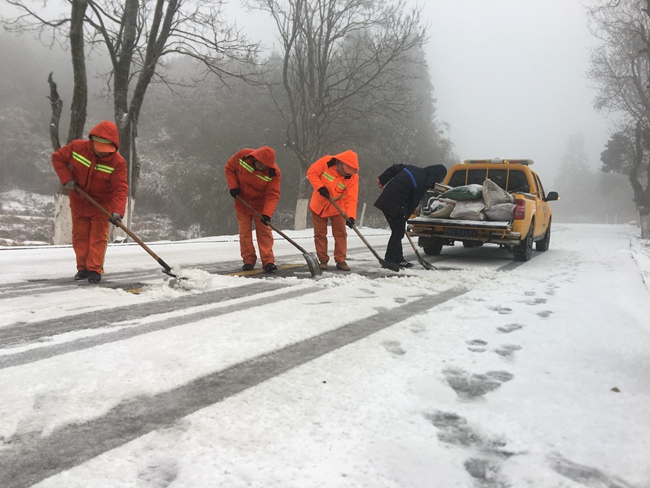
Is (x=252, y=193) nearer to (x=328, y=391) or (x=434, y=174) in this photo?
(x=434, y=174)

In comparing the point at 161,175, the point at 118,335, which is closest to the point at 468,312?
Result: the point at 118,335

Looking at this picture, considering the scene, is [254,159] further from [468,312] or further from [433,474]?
[433,474]

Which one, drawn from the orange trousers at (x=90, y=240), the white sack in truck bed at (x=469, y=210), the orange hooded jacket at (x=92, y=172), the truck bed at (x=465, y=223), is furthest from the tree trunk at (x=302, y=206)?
the orange trousers at (x=90, y=240)

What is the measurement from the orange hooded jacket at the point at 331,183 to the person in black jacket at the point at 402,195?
0.48m

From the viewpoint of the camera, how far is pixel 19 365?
233cm

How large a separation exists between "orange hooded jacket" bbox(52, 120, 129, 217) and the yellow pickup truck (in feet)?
16.0

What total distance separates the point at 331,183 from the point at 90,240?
3.16 meters

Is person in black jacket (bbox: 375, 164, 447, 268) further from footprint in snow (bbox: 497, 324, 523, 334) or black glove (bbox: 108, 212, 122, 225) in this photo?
black glove (bbox: 108, 212, 122, 225)

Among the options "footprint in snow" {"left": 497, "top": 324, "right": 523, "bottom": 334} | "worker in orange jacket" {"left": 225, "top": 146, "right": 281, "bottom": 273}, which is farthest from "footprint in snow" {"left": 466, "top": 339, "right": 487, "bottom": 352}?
"worker in orange jacket" {"left": 225, "top": 146, "right": 281, "bottom": 273}

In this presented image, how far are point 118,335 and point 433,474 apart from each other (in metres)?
2.14

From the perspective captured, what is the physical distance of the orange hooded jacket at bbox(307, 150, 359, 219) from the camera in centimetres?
644

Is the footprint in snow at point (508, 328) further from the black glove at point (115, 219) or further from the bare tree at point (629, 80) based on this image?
the bare tree at point (629, 80)

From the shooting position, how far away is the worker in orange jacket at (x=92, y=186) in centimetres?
469

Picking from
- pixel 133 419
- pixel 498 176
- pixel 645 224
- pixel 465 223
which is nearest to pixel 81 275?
pixel 133 419
